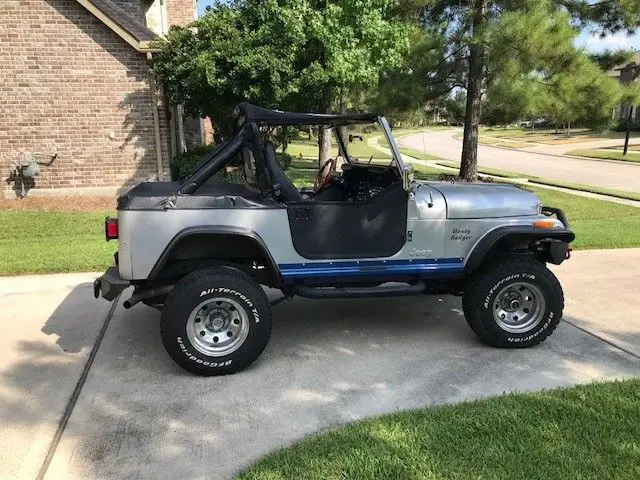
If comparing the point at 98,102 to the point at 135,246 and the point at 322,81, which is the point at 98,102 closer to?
the point at 322,81

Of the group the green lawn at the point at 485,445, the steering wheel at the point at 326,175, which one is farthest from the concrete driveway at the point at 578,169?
the green lawn at the point at 485,445

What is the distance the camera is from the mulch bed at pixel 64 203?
10852mm

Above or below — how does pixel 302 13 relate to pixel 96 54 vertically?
above

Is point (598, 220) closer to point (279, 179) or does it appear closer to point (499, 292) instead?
point (499, 292)

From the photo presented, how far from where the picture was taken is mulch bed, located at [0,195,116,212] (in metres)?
10.9

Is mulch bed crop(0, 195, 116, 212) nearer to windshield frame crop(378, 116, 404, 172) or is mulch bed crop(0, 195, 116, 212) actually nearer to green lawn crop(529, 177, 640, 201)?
windshield frame crop(378, 116, 404, 172)

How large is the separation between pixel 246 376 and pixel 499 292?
2002 mm

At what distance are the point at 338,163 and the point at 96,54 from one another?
26.5ft

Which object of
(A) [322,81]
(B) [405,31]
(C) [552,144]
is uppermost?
(B) [405,31]

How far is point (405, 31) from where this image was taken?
42.0 feet

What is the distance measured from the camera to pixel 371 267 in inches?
172

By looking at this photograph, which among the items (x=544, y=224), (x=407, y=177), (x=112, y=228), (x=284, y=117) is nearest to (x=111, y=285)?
(x=112, y=228)

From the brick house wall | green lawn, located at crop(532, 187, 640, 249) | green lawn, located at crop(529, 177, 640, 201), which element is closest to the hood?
green lawn, located at crop(532, 187, 640, 249)

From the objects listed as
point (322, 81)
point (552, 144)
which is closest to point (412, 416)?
point (322, 81)
